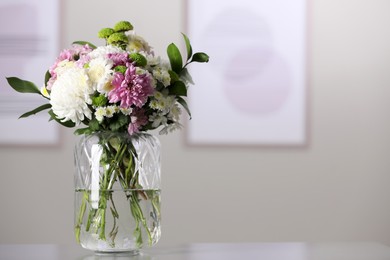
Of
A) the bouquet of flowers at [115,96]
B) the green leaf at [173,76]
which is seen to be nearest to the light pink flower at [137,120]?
the bouquet of flowers at [115,96]

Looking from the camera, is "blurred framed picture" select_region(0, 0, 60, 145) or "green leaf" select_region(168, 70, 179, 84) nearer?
"green leaf" select_region(168, 70, 179, 84)

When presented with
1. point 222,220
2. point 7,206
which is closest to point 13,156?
point 7,206

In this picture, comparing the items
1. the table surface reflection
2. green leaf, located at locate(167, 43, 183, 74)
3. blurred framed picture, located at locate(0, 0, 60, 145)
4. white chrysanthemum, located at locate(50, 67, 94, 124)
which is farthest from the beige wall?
white chrysanthemum, located at locate(50, 67, 94, 124)

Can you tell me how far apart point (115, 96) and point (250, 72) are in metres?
1.94

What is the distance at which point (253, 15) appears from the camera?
11.4ft

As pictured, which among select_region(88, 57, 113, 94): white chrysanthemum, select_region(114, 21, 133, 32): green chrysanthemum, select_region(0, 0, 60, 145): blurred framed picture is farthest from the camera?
select_region(0, 0, 60, 145): blurred framed picture

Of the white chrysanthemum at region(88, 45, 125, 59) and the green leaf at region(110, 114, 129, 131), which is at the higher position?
the white chrysanthemum at region(88, 45, 125, 59)

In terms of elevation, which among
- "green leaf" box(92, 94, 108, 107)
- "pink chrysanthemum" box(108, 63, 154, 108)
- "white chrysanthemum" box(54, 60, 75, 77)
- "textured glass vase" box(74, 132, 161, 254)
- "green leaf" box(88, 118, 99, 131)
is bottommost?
"textured glass vase" box(74, 132, 161, 254)

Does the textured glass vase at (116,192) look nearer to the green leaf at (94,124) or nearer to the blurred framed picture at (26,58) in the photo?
Result: the green leaf at (94,124)

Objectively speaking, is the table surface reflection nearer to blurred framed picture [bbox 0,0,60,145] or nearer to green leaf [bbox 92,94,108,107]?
green leaf [bbox 92,94,108,107]

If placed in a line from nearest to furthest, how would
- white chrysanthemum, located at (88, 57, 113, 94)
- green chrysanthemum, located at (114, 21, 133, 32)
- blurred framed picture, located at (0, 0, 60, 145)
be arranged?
white chrysanthemum, located at (88, 57, 113, 94)
green chrysanthemum, located at (114, 21, 133, 32)
blurred framed picture, located at (0, 0, 60, 145)

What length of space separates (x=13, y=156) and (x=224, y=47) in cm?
108

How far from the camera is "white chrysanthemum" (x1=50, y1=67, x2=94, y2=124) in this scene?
160 cm

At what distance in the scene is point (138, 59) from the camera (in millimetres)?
1644
